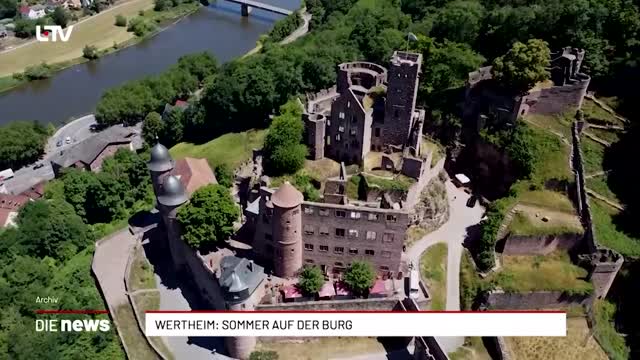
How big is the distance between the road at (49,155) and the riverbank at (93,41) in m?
25.9

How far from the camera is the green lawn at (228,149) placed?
2813 inches

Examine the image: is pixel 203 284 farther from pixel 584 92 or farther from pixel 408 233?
pixel 584 92

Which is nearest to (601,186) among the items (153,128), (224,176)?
(224,176)

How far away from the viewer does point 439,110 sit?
2516 inches

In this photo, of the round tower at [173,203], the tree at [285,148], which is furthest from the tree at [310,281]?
the round tower at [173,203]

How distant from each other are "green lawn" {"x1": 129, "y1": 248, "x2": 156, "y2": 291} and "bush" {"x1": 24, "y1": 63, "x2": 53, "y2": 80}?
72.2 metres

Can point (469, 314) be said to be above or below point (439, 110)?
below

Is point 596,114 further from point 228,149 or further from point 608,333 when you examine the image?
point 228,149

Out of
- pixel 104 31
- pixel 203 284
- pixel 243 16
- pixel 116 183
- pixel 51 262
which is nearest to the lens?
pixel 203 284

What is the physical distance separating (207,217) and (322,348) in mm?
16734

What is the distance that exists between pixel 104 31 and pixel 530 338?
126532 mm

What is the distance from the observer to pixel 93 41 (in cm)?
12900

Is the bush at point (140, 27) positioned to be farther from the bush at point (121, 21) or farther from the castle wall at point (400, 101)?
the castle wall at point (400, 101)

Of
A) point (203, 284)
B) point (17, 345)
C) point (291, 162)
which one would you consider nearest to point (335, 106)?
point (291, 162)
